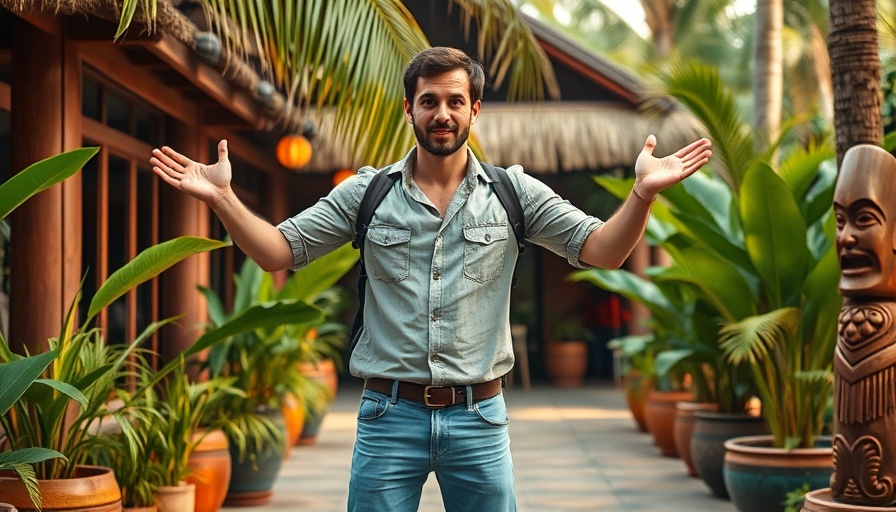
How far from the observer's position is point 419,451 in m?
3.05

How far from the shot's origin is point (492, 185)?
3.20m

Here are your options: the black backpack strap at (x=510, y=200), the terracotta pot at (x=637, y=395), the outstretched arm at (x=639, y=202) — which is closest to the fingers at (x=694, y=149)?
the outstretched arm at (x=639, y=202)

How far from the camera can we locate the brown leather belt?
3035 millimetres

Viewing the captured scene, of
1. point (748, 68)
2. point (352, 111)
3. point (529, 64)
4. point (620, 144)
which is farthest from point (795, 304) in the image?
point (748, 68)

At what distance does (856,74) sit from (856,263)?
1075 mm

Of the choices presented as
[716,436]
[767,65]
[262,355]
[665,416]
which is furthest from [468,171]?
[767,65]

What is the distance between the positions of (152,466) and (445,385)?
106 inches

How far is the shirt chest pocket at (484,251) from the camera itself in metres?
3.08

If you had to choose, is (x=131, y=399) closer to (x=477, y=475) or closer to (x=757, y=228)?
(x=477, y=475)

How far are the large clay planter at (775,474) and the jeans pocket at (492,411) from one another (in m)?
3.01

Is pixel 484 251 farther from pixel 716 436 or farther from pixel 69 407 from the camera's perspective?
pixel 716 436

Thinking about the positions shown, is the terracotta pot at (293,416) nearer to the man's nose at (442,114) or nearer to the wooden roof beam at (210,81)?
the wooden roof beam at (210,81)

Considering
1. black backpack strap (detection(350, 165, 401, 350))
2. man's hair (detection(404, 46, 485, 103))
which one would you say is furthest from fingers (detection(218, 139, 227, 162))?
man's hair (detection(404, 46, 485, 103))

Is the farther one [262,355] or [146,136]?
[146,136]
